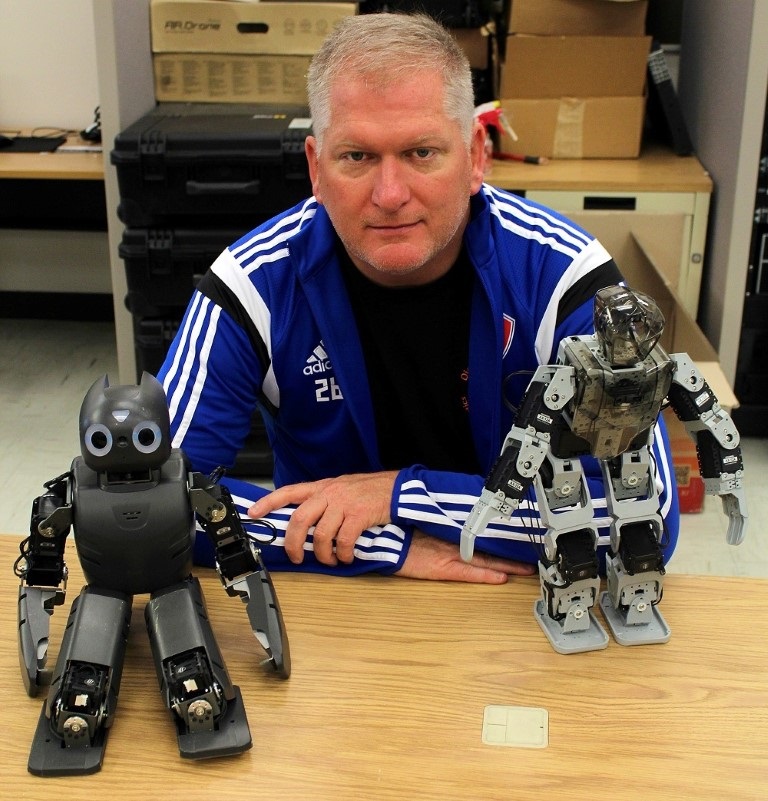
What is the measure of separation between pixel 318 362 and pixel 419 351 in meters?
0.13

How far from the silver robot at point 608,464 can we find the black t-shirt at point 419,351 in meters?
0.35

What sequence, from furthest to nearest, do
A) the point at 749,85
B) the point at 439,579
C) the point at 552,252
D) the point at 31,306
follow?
the point at 31,306 → the point at 749,85 → the point at 552,252 → the point at 439,579

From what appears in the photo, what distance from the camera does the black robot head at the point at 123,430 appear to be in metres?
0.91

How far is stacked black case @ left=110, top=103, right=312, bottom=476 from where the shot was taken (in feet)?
7.47

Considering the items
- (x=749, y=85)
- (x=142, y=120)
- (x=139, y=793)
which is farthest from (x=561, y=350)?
(x=142, y=120)

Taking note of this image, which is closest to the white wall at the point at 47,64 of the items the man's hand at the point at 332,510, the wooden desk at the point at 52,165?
the wooden desk at the point at 52,165

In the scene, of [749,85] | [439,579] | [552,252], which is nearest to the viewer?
[439,579]

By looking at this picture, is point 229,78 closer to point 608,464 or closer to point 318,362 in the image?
point 318,362

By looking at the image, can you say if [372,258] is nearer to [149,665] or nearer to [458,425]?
[458,425]

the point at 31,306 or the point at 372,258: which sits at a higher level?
the point at 372,258

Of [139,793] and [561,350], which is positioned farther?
[561,350]

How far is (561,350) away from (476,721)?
1.14 feet

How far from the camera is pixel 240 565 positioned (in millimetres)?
1018

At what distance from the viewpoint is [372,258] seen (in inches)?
47.9
